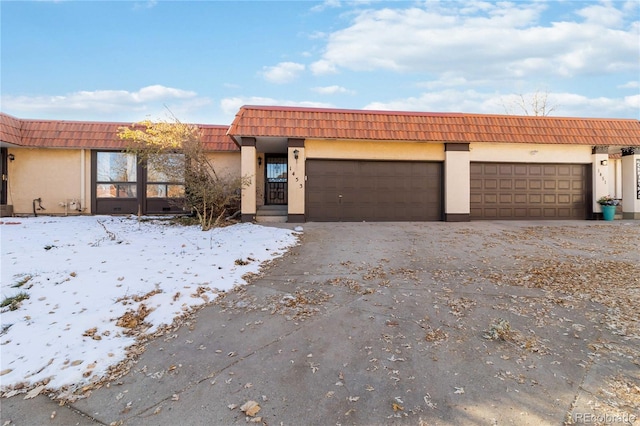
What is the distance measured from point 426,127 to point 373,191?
9.85ft

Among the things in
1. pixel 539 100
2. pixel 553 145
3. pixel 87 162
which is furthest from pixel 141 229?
pixel 539 100

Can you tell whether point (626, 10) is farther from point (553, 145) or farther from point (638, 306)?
point (638, 306)

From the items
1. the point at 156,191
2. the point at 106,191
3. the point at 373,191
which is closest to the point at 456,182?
the point at 373,191

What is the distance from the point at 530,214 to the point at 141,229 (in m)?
13.9

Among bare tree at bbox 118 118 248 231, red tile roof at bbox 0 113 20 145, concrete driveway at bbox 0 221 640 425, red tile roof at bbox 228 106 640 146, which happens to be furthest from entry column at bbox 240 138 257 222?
red tile roof at bbox 0 113 20 145

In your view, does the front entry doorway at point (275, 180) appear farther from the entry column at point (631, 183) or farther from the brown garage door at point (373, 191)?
the entry column at point (631, 183)

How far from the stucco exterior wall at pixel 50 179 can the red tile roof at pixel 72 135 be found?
0.58 metres

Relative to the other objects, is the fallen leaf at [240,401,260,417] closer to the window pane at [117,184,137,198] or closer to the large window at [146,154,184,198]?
the large window at [146,154,184,198]

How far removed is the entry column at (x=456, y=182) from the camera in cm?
1215

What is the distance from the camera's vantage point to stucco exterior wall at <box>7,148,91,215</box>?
496 inches

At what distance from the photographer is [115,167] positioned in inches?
520

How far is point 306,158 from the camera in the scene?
1175 cm

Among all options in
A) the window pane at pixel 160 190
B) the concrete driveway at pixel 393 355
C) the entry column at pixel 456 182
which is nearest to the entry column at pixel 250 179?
the window pane at pixel 160 190

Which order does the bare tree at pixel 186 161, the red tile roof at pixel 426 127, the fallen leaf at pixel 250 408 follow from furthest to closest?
the red tile roof at pixel 426 127 → the bare tree at pixel 186 161 → the fallen leaf at pixel 250 408
